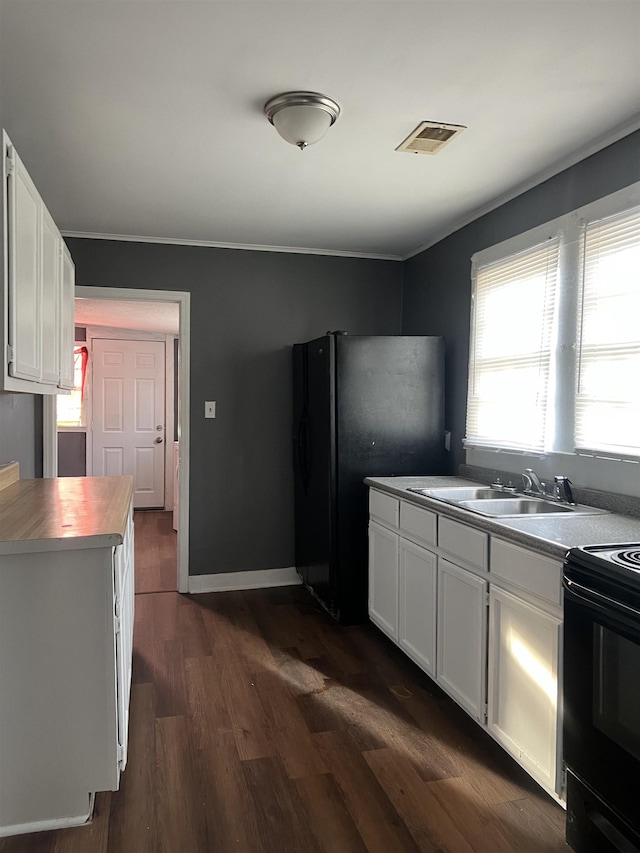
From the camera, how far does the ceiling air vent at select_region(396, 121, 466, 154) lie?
236 centimetres

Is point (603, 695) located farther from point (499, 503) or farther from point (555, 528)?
point (499, 503)

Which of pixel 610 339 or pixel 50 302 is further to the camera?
pixel 50 302

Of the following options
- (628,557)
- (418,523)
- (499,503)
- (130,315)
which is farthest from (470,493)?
(130,315)

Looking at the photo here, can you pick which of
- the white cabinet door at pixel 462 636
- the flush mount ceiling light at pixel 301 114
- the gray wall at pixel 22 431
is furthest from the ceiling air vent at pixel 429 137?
the gray wall at pixel 22 431

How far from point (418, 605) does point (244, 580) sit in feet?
5.68

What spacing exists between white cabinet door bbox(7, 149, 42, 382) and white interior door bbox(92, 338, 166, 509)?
488 centimetres

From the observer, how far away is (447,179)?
9.58ft

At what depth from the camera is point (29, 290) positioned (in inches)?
87.0

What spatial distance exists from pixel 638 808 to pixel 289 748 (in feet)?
4.04

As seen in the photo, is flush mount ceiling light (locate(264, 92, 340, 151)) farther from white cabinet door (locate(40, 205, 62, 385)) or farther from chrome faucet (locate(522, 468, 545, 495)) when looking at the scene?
chrome faucet (locate(522, 468, 545, 495))

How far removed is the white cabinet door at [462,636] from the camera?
7.39 ft

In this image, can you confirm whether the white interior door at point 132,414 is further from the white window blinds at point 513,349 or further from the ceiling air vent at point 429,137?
the ceiling air vent at point 429,137

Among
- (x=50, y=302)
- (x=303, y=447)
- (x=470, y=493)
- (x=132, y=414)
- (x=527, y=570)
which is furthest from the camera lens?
(x=132, y=414)

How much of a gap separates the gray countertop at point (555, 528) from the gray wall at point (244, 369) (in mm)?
1792
